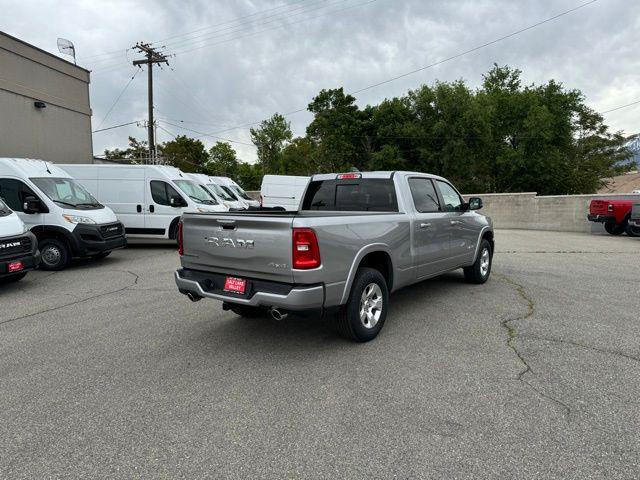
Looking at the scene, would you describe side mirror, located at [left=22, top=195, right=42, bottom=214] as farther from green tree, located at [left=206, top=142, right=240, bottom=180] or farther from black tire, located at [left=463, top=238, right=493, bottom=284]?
green tree, located at [left=206, top=142, right=240, bottom=180]

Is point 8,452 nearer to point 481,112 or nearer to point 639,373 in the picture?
point 639,373

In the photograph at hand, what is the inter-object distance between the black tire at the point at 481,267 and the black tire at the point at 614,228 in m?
12.4

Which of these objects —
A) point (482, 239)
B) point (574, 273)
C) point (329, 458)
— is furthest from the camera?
point (574, 273)

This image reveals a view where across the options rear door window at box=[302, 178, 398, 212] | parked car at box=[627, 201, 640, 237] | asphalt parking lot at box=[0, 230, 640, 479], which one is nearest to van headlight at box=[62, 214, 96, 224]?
asphalt parking lot at box=[0, 230, 640, 479]

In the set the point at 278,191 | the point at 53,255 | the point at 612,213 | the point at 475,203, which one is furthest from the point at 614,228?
the point at 53,255

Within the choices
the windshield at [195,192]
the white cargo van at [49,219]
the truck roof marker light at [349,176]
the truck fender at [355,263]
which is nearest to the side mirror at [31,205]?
the white cargo van at [49,219]

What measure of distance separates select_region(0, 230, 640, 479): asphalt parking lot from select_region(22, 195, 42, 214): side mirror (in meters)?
3.78

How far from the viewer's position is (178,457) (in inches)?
103

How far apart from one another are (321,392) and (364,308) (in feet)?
4.15

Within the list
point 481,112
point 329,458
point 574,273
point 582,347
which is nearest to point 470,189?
point 481,112

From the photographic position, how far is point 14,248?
720cm

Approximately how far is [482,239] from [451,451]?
526 centimetres

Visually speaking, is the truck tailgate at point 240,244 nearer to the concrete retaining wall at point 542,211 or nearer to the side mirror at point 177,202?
the side mirror at point 177,202

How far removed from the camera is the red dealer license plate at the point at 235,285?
4.11m
